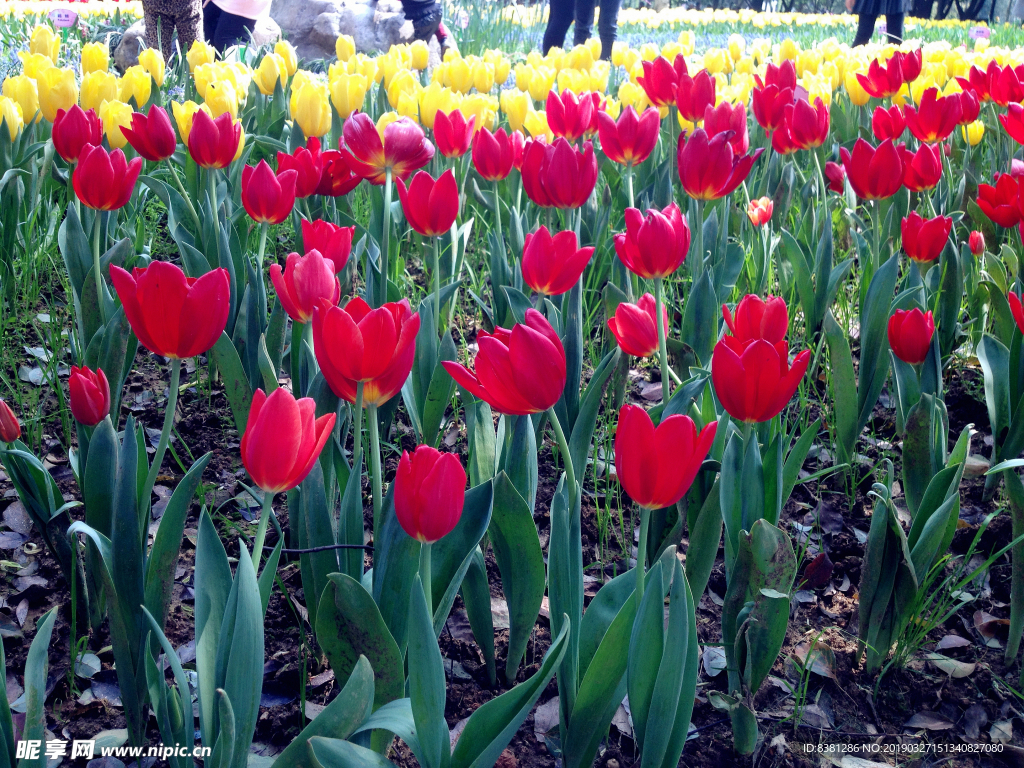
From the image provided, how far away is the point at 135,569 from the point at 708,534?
728 mm

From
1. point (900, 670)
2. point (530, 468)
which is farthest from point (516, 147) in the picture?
point (900, 670)

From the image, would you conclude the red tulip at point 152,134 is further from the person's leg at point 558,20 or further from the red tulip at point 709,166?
the person's leg at point 558,20

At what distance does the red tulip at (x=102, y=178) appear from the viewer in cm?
145

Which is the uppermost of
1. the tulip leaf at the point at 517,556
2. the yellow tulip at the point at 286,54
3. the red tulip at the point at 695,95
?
the yellow tulip at the point at 286,54

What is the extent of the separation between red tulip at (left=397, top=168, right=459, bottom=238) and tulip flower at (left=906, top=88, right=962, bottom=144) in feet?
4.78

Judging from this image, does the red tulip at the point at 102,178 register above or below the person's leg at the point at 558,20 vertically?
below

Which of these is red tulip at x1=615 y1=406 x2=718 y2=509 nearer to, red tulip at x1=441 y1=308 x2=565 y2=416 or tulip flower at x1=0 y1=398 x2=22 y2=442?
red tulip at x1=441 y1=308 x2=565 y2=416

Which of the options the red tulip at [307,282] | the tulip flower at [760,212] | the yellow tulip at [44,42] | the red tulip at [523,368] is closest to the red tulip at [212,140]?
the red tulip at [307,282]

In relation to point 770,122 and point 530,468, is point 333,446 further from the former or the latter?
point 770,122

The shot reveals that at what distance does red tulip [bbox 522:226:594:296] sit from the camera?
1.28 meters

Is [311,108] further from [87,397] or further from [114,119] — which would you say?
[87,397]

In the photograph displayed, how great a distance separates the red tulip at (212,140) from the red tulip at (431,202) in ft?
1.55

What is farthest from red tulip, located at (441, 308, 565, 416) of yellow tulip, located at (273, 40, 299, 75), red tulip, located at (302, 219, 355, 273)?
yellow tulip, located at (273, 40, 299, 75)

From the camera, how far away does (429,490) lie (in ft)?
2.66
